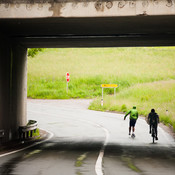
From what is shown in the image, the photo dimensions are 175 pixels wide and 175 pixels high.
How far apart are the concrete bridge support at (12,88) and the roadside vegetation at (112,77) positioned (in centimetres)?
1237

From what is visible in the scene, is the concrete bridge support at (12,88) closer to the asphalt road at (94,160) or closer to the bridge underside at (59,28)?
the bridge underside at (59,28)

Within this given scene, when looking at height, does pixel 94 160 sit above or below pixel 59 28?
below

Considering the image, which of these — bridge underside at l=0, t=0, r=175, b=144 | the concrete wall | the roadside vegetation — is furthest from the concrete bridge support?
the roadside vegetation

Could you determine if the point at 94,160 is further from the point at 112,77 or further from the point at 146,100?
the point at 112,77

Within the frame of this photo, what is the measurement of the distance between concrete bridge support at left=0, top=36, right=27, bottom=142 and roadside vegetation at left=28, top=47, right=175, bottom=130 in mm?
12372

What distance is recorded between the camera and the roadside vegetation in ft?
135

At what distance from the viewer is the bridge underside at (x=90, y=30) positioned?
12.8 metres

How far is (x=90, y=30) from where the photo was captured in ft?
49.9

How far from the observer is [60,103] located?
152 ft

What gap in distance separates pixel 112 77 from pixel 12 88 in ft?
153

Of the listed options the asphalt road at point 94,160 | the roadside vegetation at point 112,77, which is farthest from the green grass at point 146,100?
the asphalt road at point 94,160

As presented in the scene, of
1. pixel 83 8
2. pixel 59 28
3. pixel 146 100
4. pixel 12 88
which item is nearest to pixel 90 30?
pixel 59 28

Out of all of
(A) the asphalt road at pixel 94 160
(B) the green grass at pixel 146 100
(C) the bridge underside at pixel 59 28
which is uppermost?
(C) the bridge underside at pixel 59 28

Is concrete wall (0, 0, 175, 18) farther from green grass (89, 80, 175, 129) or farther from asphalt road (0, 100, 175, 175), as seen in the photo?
green grass (89, 80, 175, 129)
